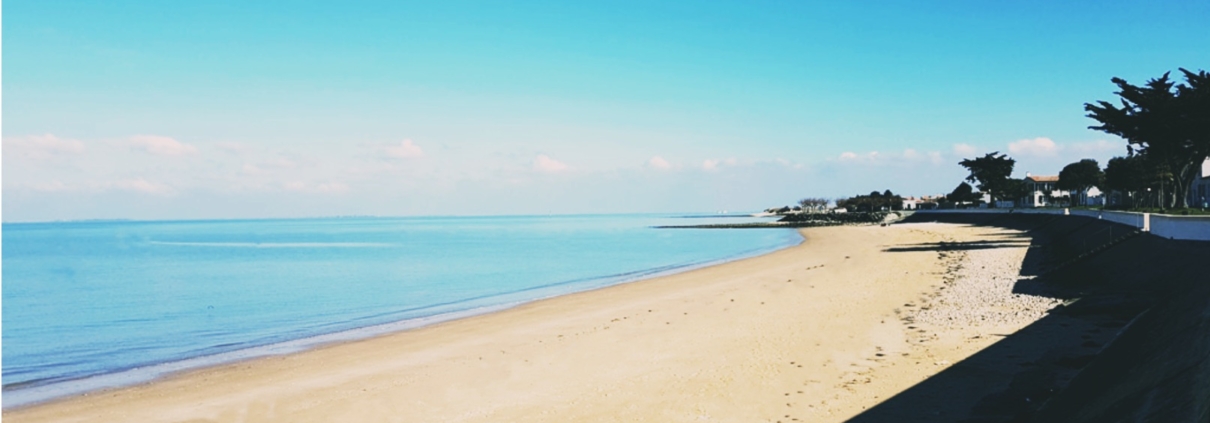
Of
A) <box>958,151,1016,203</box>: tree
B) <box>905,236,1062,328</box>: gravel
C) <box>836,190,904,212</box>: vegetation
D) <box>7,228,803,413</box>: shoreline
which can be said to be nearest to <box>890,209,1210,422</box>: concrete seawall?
<box>905,236,1062,328</box>: gravel

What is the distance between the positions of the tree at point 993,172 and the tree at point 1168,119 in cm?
6522

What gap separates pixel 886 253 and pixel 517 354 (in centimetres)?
2927

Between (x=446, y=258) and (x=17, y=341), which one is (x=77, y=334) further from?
(x=446, y=258)

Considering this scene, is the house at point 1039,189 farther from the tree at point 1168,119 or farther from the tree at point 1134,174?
the tree at point 1168,119

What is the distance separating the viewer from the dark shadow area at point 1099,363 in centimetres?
628

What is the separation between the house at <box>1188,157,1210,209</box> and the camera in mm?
61656

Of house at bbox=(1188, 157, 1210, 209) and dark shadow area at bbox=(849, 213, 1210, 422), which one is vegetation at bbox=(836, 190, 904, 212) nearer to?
house at bbox=(1188, 157, 1210, 209)

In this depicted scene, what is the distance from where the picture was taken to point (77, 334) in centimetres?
2114

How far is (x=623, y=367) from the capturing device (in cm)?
1286

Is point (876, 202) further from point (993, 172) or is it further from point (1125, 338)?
point (1125, 338)

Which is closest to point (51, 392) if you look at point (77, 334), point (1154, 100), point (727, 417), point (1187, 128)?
point (77, 334)

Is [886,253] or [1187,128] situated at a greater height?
[1187,128]

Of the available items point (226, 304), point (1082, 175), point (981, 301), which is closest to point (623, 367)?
point (981, 301)

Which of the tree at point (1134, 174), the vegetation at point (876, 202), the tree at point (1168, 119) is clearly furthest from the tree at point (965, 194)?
the tree at point (1168, 119)
